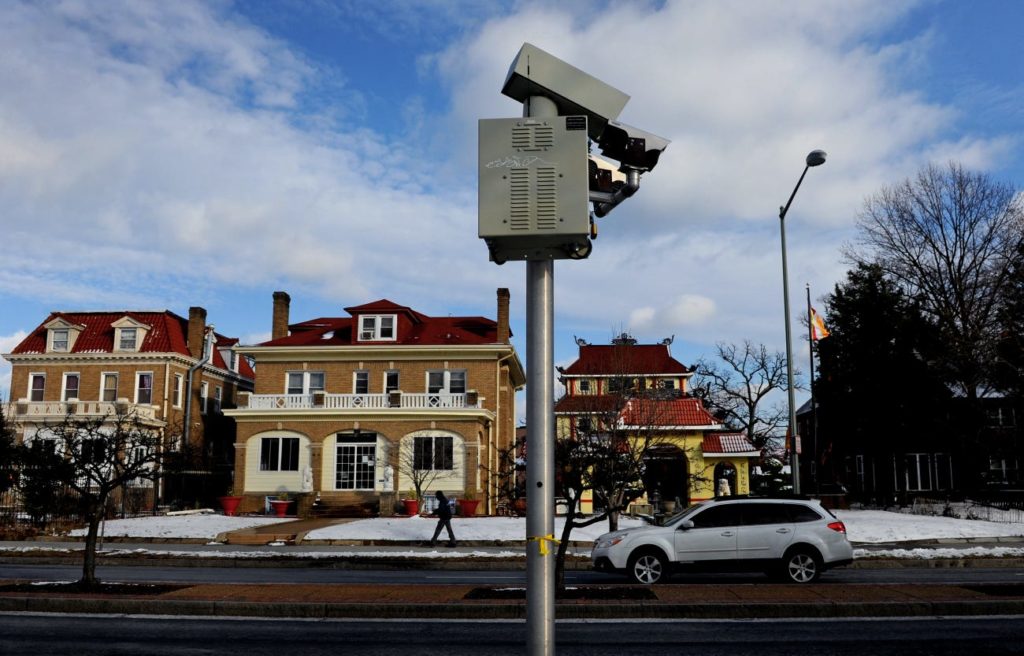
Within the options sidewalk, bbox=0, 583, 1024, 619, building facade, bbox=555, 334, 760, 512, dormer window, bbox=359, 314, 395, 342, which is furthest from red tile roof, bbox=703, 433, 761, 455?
sidewalk, bbox=0, 583, 1024, 619

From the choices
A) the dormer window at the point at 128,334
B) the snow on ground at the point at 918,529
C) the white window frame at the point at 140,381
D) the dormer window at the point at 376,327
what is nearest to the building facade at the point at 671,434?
the snow on ground at the point at 918,529

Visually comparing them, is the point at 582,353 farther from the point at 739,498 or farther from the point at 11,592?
the point at 11,592

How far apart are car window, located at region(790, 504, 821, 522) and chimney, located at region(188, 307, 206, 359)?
4023 cm

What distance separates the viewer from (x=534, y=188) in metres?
3.46

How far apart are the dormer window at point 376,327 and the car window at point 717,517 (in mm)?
29913

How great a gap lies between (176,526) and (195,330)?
20.9 metres

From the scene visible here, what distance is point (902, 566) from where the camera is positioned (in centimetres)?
2041

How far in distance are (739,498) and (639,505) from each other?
70.5 ft

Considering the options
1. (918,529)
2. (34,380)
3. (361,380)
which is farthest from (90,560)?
(34,380)

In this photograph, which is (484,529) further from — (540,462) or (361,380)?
(540,462)

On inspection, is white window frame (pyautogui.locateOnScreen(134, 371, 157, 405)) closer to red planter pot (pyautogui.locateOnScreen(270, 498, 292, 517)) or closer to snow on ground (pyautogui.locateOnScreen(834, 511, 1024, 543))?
red planter pot (pyautogui.locateOnScreen(270, 498, 292, 517))

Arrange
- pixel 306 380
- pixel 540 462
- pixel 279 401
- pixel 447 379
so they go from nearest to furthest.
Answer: pixel 540 462
pixel 279 401
pixel 447 379
pixel 306 380

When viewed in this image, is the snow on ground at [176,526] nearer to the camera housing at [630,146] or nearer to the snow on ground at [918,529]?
the snow on ground at [918,529]

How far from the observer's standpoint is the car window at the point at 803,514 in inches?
656
